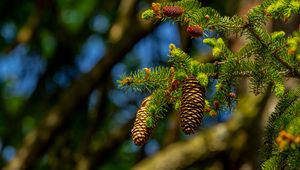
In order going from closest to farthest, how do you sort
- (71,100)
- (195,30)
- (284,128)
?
(284,128) < (195,30) < (71,100)

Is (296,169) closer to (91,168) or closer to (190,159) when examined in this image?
(190,159)

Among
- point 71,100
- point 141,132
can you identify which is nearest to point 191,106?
point 141,132

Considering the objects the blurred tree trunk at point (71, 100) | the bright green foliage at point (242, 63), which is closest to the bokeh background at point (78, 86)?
the blurred tree trunk at point (71, 100)

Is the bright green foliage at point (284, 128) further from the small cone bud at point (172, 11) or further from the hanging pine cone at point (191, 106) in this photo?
the small cone bud at point (172, 11)

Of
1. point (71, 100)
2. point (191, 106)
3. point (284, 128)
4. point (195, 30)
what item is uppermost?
point (71, 100)

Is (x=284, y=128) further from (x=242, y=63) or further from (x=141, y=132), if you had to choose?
(x=141, y=132)

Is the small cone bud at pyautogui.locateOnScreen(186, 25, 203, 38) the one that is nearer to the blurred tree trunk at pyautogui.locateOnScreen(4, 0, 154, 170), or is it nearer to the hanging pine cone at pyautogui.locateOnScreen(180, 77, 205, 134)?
the hanging pine cone at pyautogui.locateOnScreen(180, 77, 205, 134)
